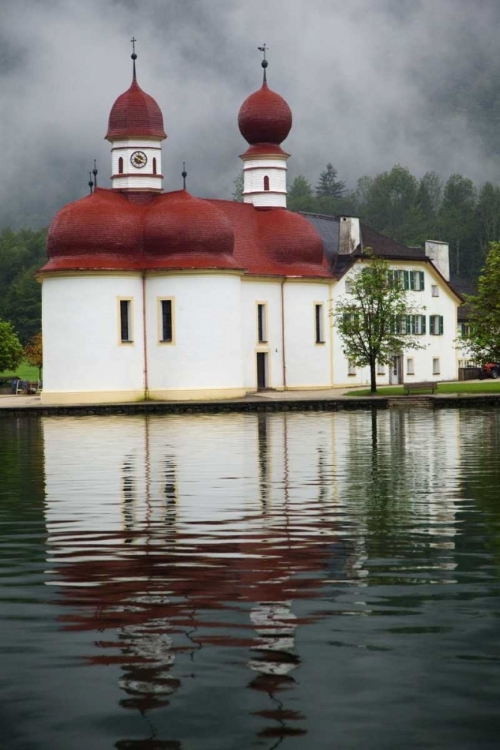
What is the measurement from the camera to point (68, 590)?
1316cm

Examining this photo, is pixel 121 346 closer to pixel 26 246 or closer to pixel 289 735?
pixel 289 735

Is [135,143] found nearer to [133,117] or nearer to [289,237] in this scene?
[133,117]

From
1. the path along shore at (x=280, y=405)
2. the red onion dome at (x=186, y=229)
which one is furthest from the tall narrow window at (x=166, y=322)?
the path along shore at (x=280, y=405)

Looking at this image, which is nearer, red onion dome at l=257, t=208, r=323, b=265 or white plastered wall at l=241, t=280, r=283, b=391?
white plastered wall at l=241, t=280, r=283, b=391

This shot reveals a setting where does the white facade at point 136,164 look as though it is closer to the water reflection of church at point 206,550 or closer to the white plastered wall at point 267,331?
the white plastered wall at point 267,331

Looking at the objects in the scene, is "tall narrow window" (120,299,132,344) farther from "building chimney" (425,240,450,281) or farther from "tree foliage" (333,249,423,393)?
"building chimney" (425,240,450,281)

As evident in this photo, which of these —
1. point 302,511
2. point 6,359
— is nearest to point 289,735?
point 302,511

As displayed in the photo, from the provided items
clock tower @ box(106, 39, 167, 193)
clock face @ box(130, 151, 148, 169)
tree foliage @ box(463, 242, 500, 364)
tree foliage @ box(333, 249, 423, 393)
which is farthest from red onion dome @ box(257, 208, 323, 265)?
tree foliage @ box(463, 242, 500, 364)

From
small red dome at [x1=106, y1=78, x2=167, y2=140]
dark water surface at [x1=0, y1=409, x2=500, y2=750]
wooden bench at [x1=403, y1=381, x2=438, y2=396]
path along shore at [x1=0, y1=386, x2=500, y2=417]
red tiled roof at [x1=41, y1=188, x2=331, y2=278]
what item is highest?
small red dome at [x1=106, y1=78, x2=167, y2=140]

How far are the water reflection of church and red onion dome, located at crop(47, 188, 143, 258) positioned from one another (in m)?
36.0

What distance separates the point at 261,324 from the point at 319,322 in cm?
402

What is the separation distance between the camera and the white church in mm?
69375

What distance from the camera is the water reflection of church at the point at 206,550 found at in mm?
10102

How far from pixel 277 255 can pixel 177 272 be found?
8454mm
